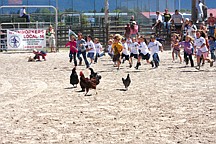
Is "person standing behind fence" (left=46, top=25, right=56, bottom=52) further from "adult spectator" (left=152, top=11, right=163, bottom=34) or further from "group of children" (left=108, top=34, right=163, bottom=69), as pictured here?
"group of children" (left=108, top=34, right=163, bottom=69)

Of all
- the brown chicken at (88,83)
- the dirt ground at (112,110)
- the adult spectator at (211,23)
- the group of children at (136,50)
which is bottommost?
the dirt ground at (112,110)

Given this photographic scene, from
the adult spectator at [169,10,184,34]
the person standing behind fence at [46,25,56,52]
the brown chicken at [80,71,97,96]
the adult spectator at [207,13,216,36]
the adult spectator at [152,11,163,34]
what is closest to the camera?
the brown chicken at [80,71,97,96]

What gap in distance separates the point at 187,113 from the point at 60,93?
4846 mm

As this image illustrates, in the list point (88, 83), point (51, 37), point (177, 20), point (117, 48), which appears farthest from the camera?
point (51, 37)

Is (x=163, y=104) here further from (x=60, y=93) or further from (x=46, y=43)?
(x=46, y=43)

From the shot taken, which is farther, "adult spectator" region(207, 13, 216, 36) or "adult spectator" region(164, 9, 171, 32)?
"adult spectator" region(164, 9, 171, 32)

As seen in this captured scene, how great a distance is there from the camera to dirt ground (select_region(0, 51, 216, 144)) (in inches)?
380

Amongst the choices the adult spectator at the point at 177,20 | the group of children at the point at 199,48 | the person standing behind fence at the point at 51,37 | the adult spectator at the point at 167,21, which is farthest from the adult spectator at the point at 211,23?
the person standing behind fence at the point at 51,37

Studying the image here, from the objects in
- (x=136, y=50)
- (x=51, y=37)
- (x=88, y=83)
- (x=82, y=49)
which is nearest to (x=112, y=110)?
(x=88, y=83)

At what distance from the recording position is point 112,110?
41.0 feet

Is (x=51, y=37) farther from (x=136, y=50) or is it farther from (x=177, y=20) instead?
(x=136, y=50)

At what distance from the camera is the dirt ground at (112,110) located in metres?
9.66

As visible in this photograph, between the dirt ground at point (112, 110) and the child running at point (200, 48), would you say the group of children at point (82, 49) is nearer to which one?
the child running at point (200, 48)

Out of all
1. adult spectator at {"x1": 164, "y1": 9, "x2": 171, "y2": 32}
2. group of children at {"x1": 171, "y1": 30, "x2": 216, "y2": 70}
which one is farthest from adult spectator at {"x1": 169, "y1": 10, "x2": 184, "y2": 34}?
group of children at {"x1": 171, "y1": 30, "x2": 216, "y2": 70}
